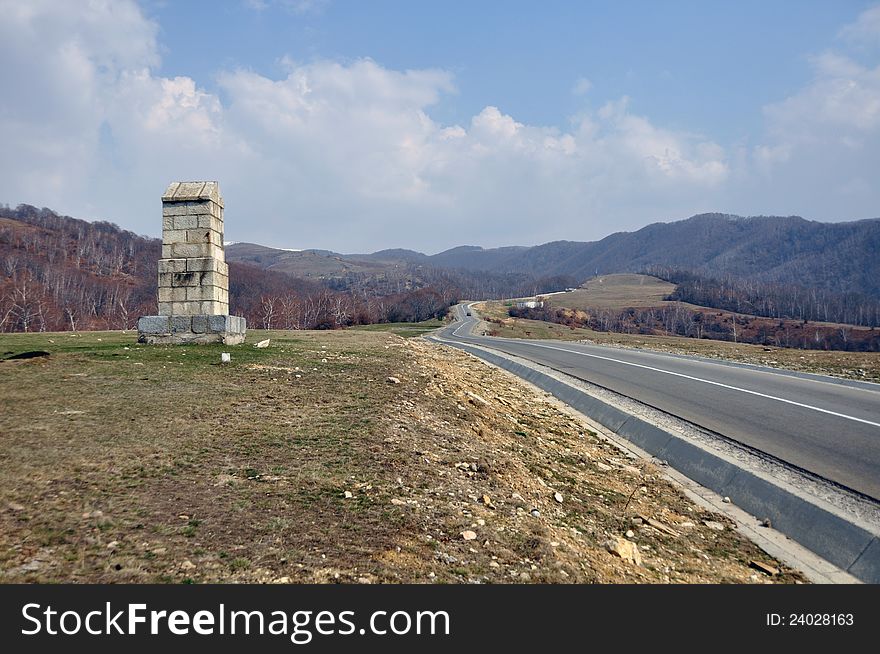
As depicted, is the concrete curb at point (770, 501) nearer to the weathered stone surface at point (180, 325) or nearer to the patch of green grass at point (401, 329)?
the weathered stone surface at point (180, 325)

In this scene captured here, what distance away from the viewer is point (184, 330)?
51.9ft

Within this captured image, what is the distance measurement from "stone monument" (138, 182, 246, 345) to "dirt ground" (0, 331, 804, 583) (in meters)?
5.16

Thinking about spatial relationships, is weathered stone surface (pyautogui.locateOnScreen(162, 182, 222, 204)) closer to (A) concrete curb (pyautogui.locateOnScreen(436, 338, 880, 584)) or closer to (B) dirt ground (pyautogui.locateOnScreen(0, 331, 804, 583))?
(B) dirt ground (pyautogui.locateOnScreen(0, 331, 804, 583))

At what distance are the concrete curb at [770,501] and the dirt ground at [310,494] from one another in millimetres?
590

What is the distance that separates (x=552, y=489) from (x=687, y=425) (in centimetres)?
497

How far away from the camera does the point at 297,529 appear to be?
4574mm

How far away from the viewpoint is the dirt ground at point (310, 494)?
408cm

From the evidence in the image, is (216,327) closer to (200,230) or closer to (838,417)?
(200,230)

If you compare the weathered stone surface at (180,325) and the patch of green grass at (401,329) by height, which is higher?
the weathered stone surface at (180,325)

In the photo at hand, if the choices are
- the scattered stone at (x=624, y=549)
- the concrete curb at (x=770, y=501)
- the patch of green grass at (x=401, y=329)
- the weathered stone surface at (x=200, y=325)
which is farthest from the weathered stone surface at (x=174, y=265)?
the patch of green grass at (x=401, y=329)

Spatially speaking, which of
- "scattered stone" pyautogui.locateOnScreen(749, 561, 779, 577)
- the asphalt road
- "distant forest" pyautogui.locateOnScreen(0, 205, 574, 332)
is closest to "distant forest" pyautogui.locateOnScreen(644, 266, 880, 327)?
"distant forest" pyautogui.locateOnScreen(0, 205, 574, 332)

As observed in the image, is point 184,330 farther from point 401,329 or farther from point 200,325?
point 401,329

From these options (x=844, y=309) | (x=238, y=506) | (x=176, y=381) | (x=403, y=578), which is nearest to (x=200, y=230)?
(x=176, y=381)

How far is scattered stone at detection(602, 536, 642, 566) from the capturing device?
5332 millimetres
